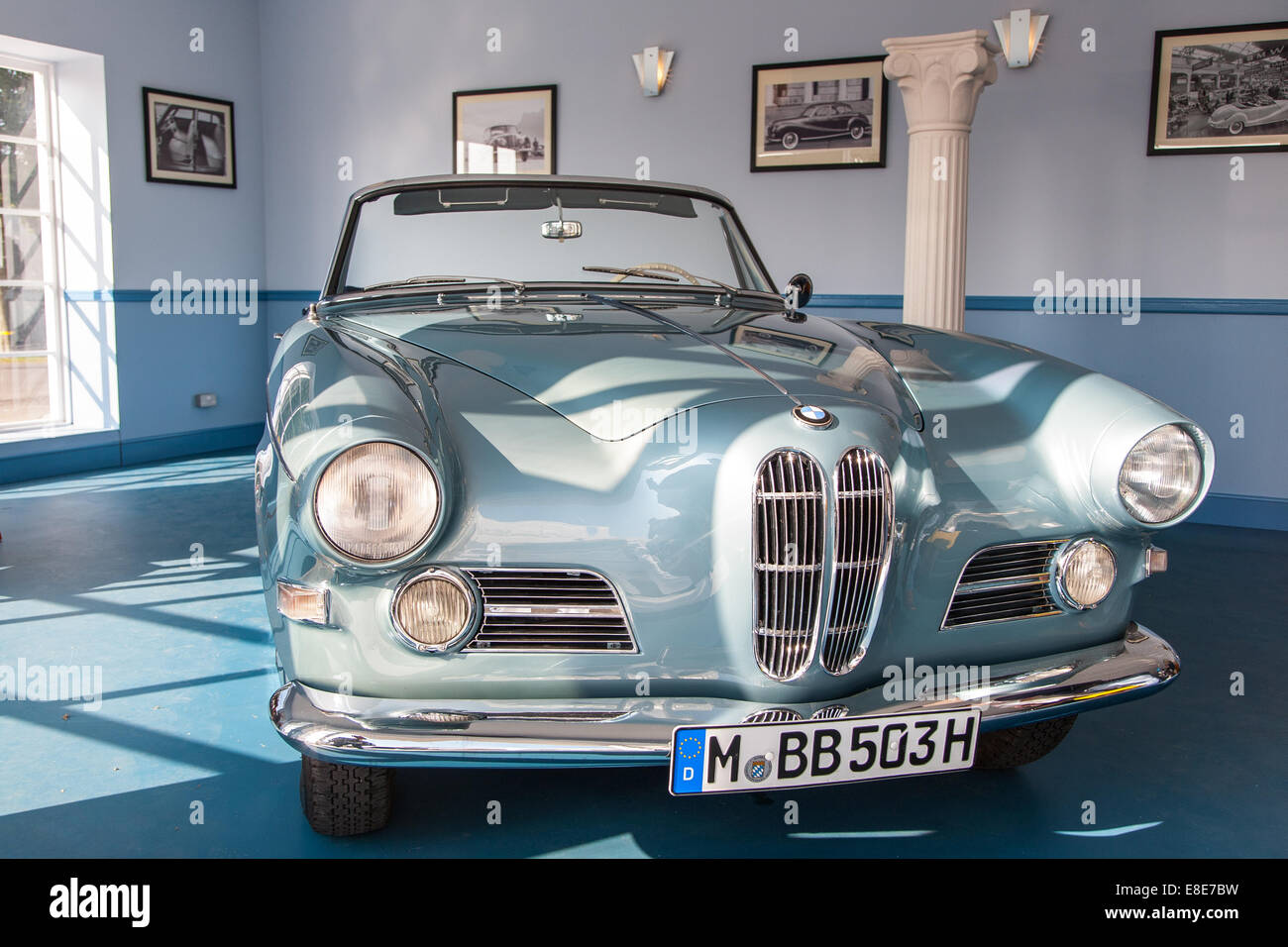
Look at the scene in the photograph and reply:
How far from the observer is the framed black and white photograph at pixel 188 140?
20.3 feet

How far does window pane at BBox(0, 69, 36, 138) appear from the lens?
5.73 meters

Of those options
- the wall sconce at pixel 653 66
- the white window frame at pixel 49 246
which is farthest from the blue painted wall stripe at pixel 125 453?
the wall sconce at pixel 653 66

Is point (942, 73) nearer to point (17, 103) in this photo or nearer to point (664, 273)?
point (664, 273)

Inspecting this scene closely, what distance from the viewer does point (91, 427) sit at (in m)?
6.06

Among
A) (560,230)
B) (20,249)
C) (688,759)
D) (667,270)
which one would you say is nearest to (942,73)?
(667,270)

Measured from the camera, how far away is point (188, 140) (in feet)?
21.1

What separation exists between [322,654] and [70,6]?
5.63 meters

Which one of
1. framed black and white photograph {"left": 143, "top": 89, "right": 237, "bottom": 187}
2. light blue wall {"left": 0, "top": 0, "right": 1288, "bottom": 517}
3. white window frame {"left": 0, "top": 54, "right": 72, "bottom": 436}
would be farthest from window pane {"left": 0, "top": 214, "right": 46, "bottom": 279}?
framed black and white photograph {"left": 143, "top": 89, "right": 237, "bottom": 187}

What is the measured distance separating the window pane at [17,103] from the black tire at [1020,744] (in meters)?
6.11

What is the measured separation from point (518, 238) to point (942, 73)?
2.67m

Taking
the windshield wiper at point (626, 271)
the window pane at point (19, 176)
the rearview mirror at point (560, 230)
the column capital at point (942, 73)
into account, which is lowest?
the windshield wiper at point (626, 271)

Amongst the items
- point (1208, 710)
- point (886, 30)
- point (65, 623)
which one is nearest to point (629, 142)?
point (886, 30)

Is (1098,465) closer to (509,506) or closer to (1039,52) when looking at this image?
(509,506)

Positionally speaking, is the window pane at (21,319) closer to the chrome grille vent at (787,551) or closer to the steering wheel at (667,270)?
the steering wheel at (667,270)
